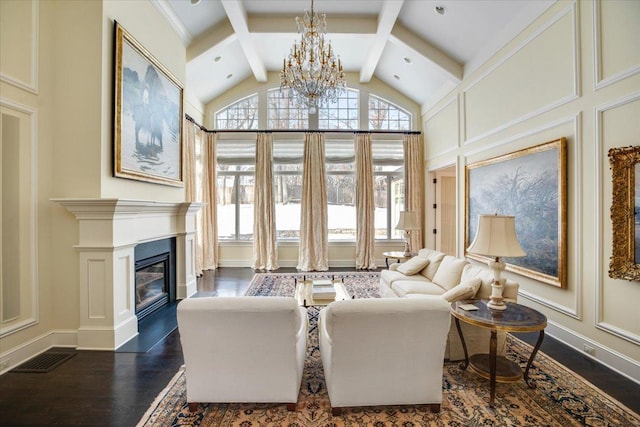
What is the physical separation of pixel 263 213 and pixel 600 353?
5.77 meters

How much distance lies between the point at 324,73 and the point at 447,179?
4.51m

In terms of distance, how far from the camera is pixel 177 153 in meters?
4.55

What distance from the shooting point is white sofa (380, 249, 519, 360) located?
2742 mm

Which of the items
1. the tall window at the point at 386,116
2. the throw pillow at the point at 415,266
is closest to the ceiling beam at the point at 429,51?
the tall window at the point at 386,116

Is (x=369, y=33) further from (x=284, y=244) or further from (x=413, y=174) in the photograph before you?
(x=284, y=244)

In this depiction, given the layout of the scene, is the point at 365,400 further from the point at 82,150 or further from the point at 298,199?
the point at 298,199

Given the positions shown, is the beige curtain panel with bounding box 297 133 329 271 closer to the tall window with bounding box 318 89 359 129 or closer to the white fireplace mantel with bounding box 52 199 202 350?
the tall window with bounding box 318 89 359 129

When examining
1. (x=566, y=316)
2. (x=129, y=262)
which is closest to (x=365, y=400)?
(x=566, y=316)

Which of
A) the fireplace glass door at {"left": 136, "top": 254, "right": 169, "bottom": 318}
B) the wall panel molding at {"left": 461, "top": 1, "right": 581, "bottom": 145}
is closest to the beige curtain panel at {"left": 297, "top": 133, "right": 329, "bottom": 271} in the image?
the fireplace glass door at {"left": 136, "top": 254, "right": 169, "bottom": 318}

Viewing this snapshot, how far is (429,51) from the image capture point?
5.20m

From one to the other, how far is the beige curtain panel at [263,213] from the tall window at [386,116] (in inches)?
104

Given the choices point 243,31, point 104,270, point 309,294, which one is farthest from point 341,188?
point 104,270

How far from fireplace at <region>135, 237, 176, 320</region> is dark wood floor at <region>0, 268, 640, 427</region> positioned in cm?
81

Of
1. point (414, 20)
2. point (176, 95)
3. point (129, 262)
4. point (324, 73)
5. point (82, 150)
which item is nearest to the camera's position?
point (82, 150)
